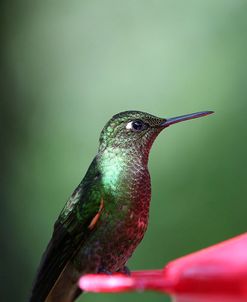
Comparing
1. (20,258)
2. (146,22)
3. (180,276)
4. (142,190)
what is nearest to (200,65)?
(146,22)

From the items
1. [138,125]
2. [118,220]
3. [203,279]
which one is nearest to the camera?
[203,279]

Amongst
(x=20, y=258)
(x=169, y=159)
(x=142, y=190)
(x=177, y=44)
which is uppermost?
(x=177, y=44)

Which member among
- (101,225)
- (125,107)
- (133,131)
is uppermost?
(133,131)

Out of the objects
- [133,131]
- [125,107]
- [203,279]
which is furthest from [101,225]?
[125,107]

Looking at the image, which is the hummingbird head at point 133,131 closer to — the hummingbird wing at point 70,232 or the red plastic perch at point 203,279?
the hummingbird wing at point 70,232

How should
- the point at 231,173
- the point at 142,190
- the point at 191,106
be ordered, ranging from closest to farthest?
the point at 142,190
the point at 231,173
the point at 191,106

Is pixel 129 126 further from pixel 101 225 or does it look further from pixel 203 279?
pixel 203 279

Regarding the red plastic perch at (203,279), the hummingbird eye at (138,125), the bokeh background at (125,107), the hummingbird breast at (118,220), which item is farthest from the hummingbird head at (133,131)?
the bokeh background at (125,107)

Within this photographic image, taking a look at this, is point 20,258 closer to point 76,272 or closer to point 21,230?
point 21,230
